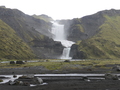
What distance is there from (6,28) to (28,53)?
4236 cm

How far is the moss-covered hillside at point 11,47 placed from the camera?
15131 centimetres

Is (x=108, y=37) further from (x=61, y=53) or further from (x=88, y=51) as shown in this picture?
(x=61, y=53)

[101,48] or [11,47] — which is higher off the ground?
[11,47]

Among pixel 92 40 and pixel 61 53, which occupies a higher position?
pixel 92 40

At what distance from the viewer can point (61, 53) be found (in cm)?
19688

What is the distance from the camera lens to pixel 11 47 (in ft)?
525

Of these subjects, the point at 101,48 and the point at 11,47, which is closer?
the point at 11,47

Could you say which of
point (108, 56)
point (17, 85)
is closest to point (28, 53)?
point (108, 56)

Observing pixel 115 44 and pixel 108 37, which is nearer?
pixel 115 44

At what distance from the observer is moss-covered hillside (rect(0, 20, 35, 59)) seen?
151 metres

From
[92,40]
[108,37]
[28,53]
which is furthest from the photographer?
[108,37]

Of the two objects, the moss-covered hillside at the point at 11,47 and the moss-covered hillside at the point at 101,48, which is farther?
the moss-covered hillside at the point at 101,48

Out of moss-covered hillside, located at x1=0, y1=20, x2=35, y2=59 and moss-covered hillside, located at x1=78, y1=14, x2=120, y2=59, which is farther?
moss-covered hillside, located at x1=78, y1=14, x2=120, y2=59

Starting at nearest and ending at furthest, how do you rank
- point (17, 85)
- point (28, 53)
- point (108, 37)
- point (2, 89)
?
1. point (2, 89)
2. point (17, 85)
3. point (28, 53)
4. point (108, 37)
